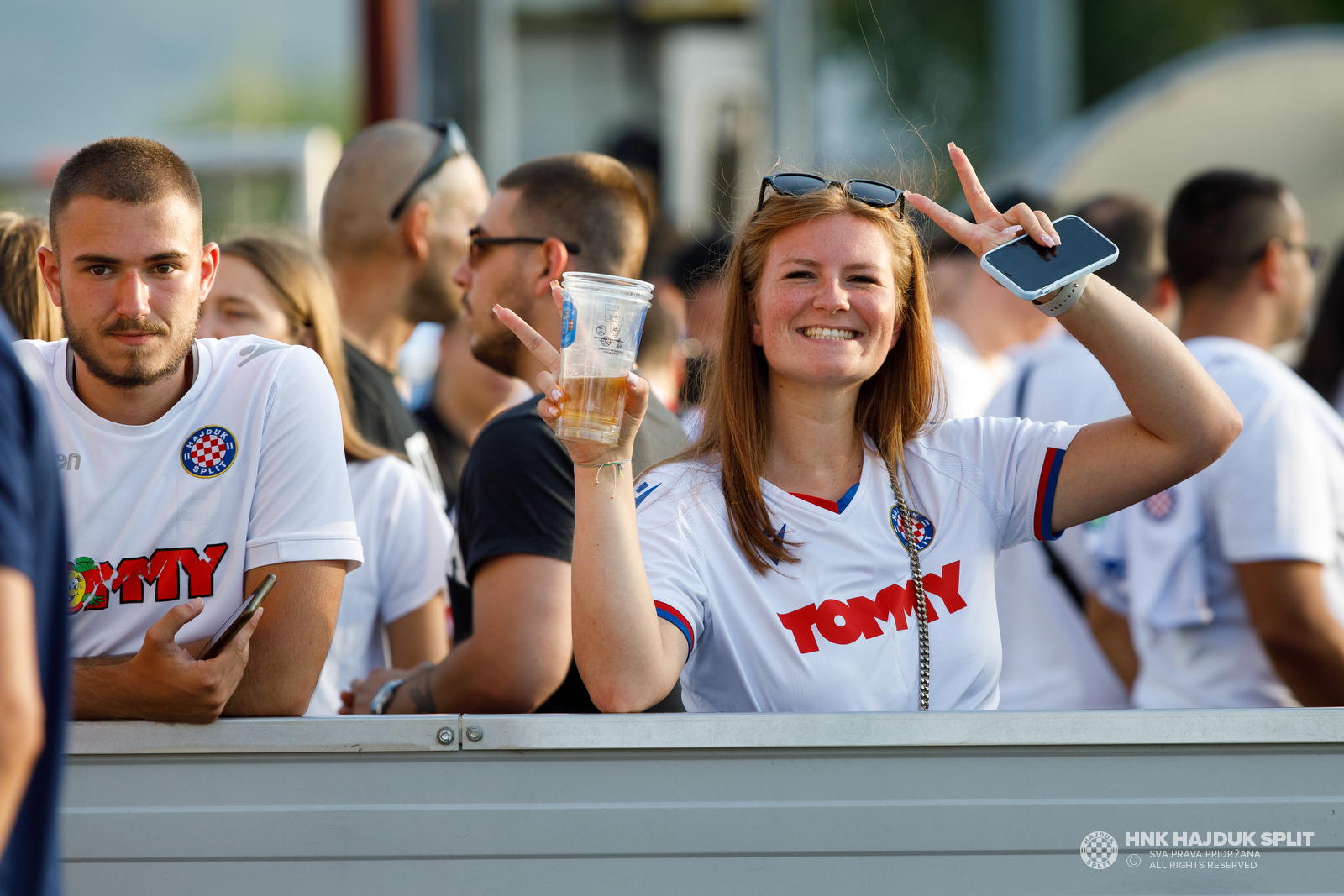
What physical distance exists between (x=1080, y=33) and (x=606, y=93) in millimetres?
15501

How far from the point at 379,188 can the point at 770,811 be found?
2.41 m

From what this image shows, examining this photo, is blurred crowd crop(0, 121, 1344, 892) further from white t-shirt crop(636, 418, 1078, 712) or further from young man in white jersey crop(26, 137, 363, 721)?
white t-shirt crop(636, 418, 1078, 712)

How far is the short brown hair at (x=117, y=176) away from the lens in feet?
6.73

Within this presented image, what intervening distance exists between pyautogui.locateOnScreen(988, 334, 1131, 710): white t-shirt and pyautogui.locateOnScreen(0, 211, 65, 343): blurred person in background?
2.62 meters

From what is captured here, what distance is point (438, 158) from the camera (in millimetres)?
3631

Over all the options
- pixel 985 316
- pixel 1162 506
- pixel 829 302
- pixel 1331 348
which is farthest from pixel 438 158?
pixel 1331 348

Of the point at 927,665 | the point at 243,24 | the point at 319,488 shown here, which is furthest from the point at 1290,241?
the point at 243,24

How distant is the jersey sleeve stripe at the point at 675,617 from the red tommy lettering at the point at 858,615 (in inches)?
6.3

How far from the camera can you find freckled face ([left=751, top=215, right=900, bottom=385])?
2.21m

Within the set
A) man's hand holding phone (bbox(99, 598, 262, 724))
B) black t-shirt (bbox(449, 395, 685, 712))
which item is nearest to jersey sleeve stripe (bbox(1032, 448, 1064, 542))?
black t-shirt (bbox(449, 395, 685, 712))

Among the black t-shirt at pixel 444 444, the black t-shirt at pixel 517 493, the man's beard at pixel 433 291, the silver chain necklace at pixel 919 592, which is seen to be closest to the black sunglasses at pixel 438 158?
the man's beard at pixel 433 291

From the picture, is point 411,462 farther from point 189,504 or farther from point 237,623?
point 237,623

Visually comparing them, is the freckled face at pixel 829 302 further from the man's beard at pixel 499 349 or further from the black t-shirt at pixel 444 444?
the black t-shirt at pixel 444 444

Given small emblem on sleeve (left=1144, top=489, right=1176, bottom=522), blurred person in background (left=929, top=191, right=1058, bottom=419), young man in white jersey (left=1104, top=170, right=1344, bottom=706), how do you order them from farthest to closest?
blurred person in background (left=929, top=191, right=1058, bottom=419) → small emblem on sleeve (left=1144, top=489, right=1176, bottom=522) → young man in white jersey (left=1104, top=170, right=1344, bottom=706)
